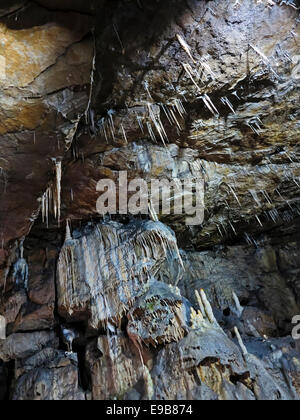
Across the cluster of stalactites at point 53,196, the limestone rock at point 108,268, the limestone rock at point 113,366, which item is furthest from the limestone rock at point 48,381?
the cluster of stalactites at point 53,196

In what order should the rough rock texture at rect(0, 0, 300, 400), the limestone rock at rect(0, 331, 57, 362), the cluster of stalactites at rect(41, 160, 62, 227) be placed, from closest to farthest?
1. the rough rock texture at rect(0, 0, 300, 400)
2. the cluster of stalactites at rect(41, 160, 62, 227)
3. the limestone rock at rect(0, 331, 57, 362)

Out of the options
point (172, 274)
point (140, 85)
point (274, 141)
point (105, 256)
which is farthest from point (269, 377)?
point (140, 85)

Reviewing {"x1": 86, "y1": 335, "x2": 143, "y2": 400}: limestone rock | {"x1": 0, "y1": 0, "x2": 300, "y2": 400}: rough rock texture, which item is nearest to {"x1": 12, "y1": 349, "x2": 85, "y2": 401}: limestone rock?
{"x1": 0, "y1": 0, "x2": 300, "y2": 400}: rough rock texture

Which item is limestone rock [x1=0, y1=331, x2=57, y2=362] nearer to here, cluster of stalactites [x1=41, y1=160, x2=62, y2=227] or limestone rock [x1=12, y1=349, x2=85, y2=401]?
limestone rock [x1=12, y1=349, x2=85, y2=401]

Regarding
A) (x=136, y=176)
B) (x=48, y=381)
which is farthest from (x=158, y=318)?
(x=136, y=176)

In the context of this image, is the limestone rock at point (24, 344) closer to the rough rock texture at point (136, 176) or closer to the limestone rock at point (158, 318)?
the rough rock texture at point (136, 176)

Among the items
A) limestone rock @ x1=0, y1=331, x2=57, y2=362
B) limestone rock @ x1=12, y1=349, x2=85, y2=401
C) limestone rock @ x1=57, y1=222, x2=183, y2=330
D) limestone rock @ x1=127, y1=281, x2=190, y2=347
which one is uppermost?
limestone rock @ x1=57, y1=222, x2=183, y2=330

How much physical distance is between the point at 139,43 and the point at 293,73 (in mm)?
2728

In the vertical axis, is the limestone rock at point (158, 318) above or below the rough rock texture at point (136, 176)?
below

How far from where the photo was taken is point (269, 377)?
6.35 m

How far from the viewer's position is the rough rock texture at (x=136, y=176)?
4.60 m

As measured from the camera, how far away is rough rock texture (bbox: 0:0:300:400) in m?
4.60

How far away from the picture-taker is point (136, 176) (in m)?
6.86

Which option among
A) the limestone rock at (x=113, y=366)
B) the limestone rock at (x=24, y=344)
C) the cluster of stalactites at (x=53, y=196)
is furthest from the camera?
the limestone rock at (x=24, y=344)
